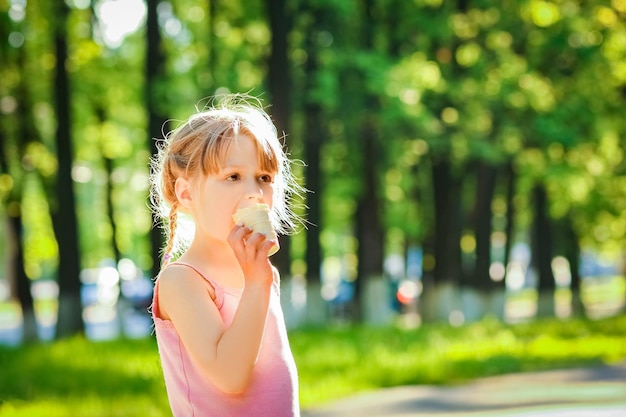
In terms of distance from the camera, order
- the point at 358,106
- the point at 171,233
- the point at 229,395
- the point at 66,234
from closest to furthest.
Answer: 1. the point at 229,395
2. the point at 171,233
3. the point at 66,234
4. the point at 358,106

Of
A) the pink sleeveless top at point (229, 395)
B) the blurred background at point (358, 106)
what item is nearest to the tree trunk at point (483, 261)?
the blurred background at point (358, 106)

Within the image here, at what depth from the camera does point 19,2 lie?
86.3 ft

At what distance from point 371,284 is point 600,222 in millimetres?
8316

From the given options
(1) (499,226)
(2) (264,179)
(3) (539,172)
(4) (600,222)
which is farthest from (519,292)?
(2) (264,179)

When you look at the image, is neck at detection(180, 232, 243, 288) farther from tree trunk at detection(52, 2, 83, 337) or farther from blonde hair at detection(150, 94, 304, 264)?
tree trunk at detection(52, 2, 83, 337)

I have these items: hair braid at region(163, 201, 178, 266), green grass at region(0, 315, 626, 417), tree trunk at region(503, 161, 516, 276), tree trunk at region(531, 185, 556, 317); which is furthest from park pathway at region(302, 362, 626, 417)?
tree trunk at region(503, 161, 516, 276)

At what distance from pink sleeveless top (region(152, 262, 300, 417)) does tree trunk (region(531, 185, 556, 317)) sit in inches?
1162

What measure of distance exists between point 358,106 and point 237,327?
22.8 metres

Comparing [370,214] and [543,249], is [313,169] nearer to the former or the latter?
[370,214]

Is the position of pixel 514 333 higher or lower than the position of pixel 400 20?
lower

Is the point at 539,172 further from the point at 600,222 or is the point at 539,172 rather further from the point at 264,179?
the point at 264,179

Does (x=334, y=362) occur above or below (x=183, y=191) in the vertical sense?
below

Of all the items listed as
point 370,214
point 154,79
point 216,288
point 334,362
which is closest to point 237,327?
point 216,288

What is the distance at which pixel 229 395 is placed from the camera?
2.58 m
